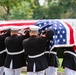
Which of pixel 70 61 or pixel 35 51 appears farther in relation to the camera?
pixel 70 61

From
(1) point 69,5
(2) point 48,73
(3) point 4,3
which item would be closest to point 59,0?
(1) point 69,5

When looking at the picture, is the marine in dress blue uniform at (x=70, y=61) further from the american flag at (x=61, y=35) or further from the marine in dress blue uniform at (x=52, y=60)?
the marine in dress blue uniform at (x=52, y=60)

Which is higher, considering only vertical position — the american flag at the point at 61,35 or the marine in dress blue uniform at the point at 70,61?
the american flag at the point at 61,35

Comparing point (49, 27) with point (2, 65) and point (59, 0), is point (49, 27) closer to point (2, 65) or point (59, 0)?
point (2, 65)

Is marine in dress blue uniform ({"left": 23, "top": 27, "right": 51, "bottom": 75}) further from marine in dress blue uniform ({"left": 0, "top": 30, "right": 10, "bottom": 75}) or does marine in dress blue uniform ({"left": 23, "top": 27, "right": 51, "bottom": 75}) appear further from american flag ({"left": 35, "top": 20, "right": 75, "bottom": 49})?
marine in dress blue uniform ({"left": 0, "top": 30, "right": 10, "bottom": 75})

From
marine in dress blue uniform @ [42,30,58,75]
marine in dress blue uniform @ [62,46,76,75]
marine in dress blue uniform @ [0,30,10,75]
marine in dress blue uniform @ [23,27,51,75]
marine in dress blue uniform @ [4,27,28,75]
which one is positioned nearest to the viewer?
marine in dress blue uniform @ [23,27,51,75]

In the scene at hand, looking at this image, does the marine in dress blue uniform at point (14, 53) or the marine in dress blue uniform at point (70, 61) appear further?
the marine in dress blue uniform at point (70, 61)

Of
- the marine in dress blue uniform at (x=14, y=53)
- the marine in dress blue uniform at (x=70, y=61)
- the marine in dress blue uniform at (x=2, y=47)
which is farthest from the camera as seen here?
the marine in dress blue uniform at (x=2, y=47)

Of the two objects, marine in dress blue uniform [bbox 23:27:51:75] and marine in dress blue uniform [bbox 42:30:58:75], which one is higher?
marine in dress blue uniform [bbox 23:27:51:75]

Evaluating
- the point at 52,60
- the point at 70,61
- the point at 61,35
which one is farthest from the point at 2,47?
the point at 70,61

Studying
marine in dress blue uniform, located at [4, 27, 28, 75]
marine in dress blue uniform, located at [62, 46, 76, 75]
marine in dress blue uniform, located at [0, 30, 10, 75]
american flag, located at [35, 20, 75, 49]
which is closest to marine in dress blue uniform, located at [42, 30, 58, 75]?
american flag, located at [35, 20, 75, 49]

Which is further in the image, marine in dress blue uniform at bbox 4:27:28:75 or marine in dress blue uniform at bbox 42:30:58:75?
marine in dress blue uniform at bbox 42:30:58:75

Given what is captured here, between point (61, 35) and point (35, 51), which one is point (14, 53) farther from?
point (61, 35)

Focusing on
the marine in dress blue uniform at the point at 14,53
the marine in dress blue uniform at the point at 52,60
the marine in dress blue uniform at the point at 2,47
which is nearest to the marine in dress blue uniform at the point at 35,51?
the marine in dress blue uniform at the point at 14,53
